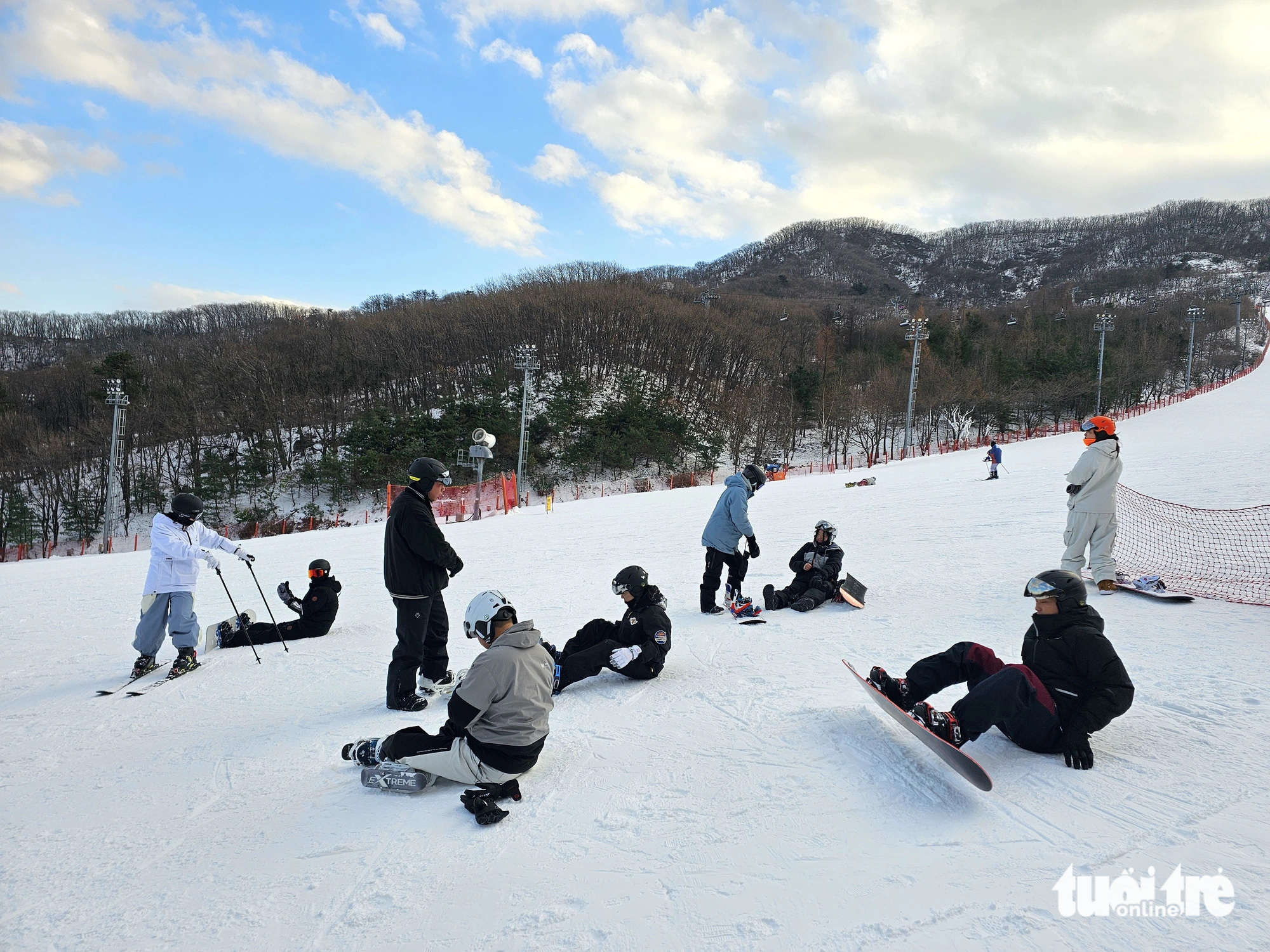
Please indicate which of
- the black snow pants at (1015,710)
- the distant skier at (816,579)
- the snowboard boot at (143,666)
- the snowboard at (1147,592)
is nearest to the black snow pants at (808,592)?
the distant skier at (816,579)

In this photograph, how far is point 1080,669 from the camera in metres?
3.31

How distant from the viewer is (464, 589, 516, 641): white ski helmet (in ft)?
11.5

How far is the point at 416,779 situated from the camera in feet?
11.2

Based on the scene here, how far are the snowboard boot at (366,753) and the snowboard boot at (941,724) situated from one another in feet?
9.91

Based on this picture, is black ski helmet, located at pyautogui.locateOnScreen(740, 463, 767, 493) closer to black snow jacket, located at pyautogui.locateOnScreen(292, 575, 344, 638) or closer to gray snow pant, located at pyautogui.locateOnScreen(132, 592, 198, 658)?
black snow jacket, located at pyautogui.locateOnScreen(292, 575, 344, 638)

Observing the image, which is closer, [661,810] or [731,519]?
[661,810]

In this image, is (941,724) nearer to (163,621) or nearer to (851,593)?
(851,593)

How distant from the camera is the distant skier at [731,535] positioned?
6.73 m

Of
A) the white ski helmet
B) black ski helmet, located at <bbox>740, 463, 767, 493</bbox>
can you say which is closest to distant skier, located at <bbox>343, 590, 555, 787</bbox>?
the white ski helmet

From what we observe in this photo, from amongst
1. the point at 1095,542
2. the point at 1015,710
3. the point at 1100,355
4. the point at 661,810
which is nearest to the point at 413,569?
the point at 661,810

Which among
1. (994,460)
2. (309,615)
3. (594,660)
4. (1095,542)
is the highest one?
(994,460)

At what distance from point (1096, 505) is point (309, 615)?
8.81 metres

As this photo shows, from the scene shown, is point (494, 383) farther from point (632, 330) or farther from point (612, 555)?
point (612, 555)

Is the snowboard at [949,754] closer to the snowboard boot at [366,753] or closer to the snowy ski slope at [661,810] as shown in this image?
the snowy ski slope at [661,810]
